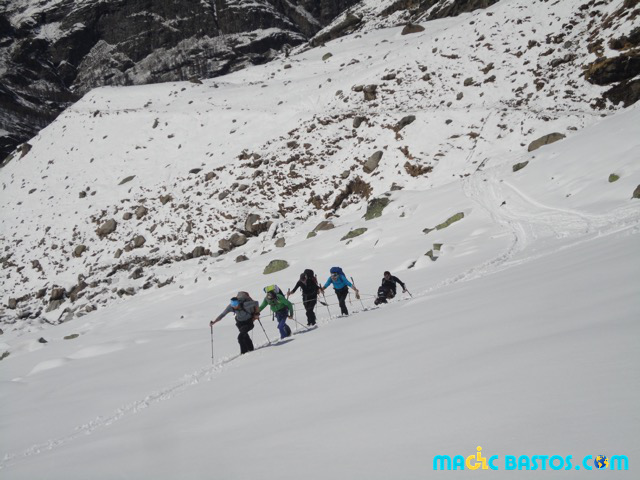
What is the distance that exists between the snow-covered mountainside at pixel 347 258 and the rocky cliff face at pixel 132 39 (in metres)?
63.8

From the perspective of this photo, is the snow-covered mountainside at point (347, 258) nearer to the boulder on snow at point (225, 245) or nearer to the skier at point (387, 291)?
the boulder on snow at point (225, 245)

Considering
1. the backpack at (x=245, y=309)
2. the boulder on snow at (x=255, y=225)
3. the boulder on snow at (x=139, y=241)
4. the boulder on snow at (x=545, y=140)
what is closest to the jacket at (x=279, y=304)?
the backpack at (x=245, y=309)

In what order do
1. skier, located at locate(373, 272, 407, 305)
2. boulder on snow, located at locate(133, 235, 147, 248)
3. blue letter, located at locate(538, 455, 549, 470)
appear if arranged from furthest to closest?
boulder on snow, located at locate(133, 235, 147, 248) → skier, located at locate(373, 272, 407, 305) → blue letter, located at locate(538, 455, 549, 470)

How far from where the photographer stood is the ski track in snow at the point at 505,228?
20.7 ft

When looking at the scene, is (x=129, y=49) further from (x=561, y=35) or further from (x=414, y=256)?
(x=414, y=256)

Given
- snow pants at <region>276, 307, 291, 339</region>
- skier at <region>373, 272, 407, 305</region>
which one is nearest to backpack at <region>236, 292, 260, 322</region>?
snow pants at <region>276, 307, 291, 339</region>

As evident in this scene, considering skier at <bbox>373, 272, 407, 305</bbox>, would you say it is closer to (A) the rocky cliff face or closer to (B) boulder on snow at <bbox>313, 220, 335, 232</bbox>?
(B) boulder on snow at <bbox>313, 220, 335, 232</bbox>

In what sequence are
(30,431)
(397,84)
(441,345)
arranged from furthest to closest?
(397,84)
(30,431)
(441,345)

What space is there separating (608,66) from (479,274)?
19.9m

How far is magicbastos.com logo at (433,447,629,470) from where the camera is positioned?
1632 millimetres

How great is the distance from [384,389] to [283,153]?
2589 centimetres

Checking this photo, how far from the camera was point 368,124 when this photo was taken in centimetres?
2711

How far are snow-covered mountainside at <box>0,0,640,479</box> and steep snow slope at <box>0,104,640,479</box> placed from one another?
27 millimetres

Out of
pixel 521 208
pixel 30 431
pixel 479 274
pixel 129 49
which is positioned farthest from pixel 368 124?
pixel 129 49
